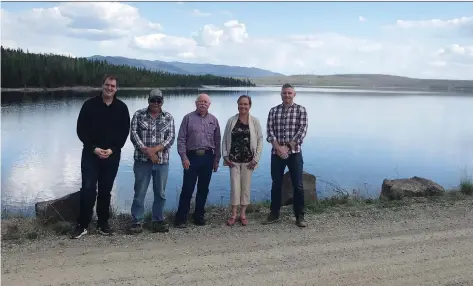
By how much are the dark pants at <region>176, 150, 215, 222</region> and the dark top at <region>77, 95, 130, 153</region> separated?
3.21 ft

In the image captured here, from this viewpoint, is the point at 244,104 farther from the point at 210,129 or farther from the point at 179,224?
the point at 179,224

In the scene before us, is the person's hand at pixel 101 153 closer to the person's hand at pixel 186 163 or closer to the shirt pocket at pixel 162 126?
the shirt pocket at pixel 162 126

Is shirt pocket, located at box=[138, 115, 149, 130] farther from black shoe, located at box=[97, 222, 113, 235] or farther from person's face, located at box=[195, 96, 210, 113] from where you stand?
black shoe, located at box=[97, 222, 113, 235]

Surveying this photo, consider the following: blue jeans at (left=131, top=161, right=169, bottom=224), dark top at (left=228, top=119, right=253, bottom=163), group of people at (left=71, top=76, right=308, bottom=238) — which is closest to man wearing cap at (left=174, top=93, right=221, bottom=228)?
group of people at (left=71, top=76, right=308, bottom=238)

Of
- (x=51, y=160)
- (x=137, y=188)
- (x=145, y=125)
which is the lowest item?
(x=51, y=160)

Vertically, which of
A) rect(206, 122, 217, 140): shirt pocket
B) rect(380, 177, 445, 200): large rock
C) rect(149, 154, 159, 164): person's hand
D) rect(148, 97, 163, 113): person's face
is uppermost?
rect(148, 97, 163, 113): person's face

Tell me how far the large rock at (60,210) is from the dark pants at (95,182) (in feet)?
1.94

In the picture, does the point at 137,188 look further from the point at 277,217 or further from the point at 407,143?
A: the point at 407,143

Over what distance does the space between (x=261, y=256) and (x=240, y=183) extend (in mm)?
1438

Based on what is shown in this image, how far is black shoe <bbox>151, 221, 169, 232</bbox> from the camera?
558 cm

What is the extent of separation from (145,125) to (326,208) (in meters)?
3.06

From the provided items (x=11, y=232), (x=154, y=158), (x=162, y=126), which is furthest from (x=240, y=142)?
(x=11, y=232)

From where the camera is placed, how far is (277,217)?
6238 millimetres

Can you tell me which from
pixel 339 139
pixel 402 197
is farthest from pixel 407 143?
pixel 402 197
